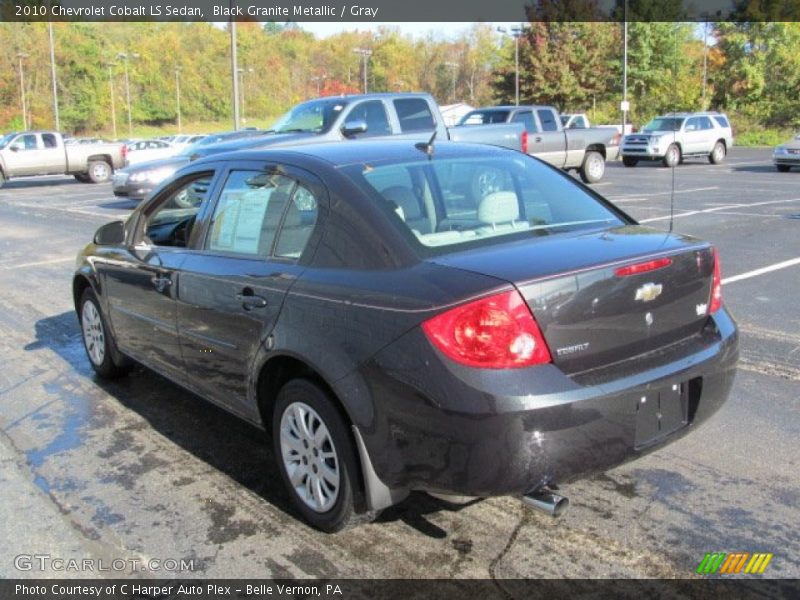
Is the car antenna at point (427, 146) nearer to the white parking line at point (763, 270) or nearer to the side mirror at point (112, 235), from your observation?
the side mirror at point (112, 235)

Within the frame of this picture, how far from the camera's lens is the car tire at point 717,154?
29.3 meters

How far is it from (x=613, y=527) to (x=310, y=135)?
10.2 metres

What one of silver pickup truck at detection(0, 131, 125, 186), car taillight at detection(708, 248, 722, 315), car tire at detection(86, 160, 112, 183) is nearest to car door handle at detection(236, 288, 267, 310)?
car taillight at detection(708, 248, 722, 315)

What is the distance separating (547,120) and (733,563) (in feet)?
60.9

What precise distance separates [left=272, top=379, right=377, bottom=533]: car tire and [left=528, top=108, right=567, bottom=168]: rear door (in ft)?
56.2

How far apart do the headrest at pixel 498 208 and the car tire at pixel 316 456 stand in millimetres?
1112

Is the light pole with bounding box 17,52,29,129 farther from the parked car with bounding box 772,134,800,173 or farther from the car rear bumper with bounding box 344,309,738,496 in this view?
the car rear bumper with bounding box 344,309,738,496

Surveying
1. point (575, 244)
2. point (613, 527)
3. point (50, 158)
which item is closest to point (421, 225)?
point (575, 244)

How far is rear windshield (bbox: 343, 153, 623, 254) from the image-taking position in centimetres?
333

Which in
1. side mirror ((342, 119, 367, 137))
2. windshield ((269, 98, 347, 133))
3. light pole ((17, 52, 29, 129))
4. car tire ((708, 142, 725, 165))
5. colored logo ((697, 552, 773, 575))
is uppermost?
light pole ((17, 52, 29, 129))

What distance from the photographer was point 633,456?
2996mm

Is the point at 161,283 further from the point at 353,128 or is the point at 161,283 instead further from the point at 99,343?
the point at 353,128

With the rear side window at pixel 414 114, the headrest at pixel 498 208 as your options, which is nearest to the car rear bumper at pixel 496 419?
the headrest at pixel 498 208

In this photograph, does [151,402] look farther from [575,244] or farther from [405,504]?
[575,244]
